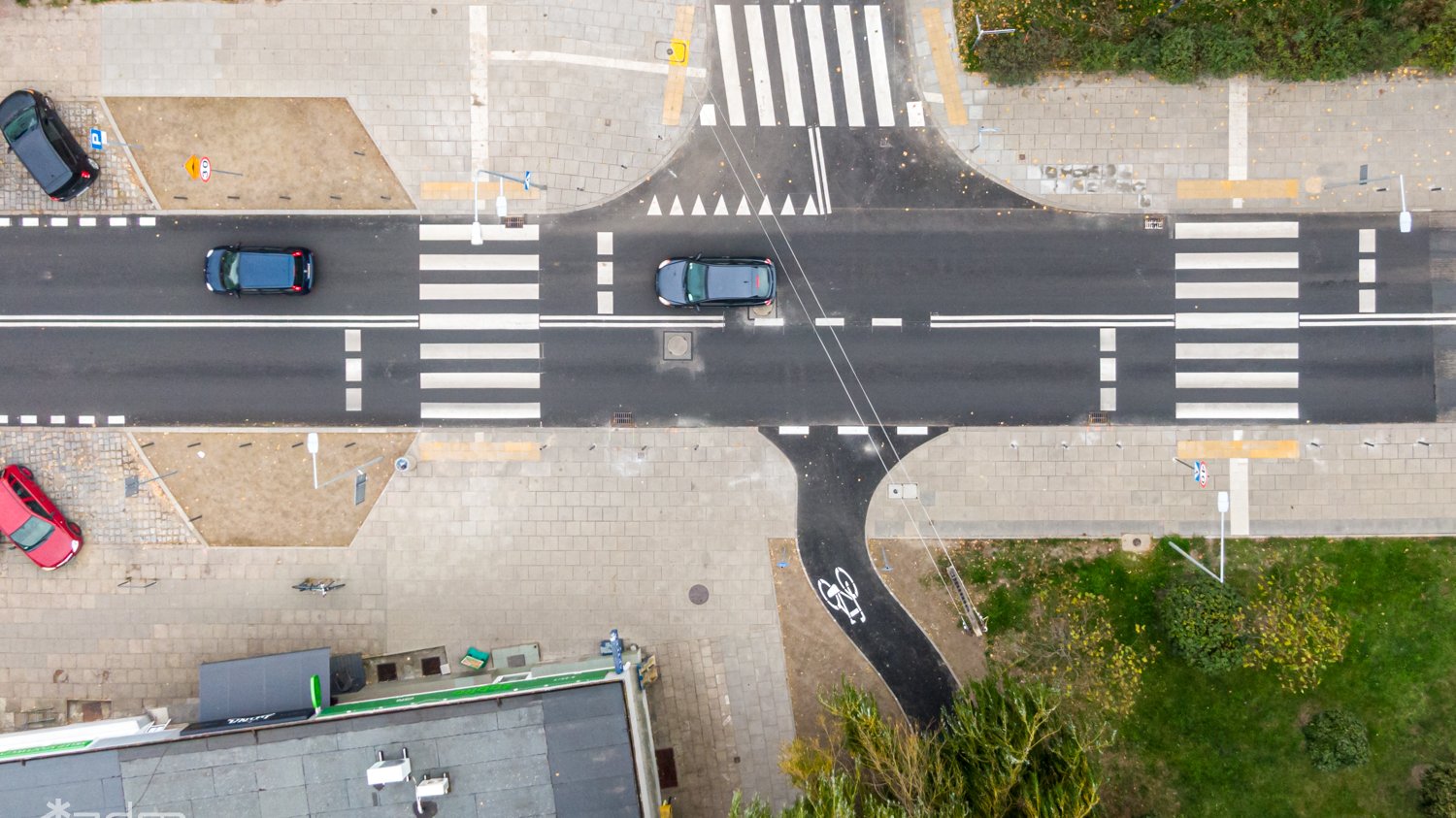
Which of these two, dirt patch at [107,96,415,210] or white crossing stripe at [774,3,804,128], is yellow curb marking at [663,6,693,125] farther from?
dirt patch at [107,96,415,210]

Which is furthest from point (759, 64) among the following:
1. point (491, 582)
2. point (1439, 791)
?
point (1439, 791)

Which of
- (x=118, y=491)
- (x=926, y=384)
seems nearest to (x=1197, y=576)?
(x=926, y=384)

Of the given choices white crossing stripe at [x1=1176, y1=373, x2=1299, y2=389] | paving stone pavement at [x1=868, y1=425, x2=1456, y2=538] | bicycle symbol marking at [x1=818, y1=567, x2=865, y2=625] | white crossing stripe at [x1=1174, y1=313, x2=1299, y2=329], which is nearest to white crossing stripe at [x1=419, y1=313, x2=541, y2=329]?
bicycle symbol marking at [x1=818, y1=567, x2=865, y2=625]

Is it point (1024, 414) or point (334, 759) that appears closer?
point (334, 759)

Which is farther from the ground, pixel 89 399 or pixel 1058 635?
pixel 89 399

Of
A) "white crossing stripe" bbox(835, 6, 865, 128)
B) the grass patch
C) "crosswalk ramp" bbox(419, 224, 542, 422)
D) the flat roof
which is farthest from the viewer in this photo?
"white crossing stripe" bbox(835, 6, 865, 128)

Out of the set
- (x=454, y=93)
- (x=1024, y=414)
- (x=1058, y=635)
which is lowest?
(x=1058, y=635)

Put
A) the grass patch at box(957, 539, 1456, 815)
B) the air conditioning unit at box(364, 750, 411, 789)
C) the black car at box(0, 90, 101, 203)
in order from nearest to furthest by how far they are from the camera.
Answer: the air conditioning unit at box(364, 750, 411, 789) < the black car at box(0, 90, 101, 203) < the grass patch at box(957, 539, 1456, 815)

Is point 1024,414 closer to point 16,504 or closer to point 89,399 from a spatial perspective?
point 89,399
